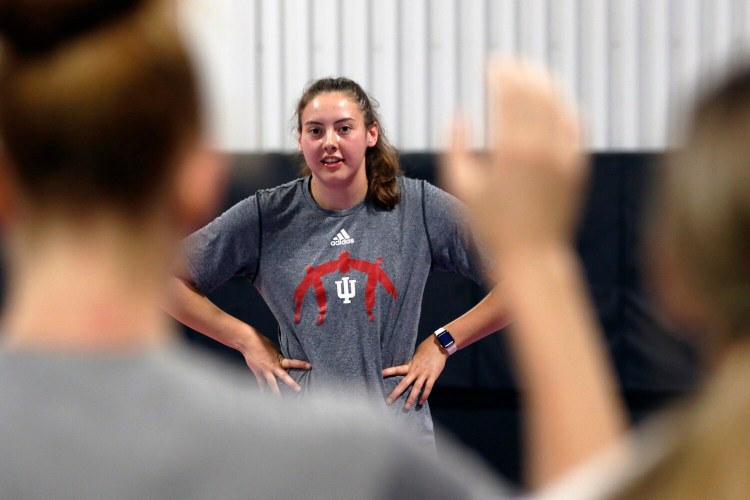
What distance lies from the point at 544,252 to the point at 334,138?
7.64ft

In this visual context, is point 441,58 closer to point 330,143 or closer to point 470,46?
point 470,46

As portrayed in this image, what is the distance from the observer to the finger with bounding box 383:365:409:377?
8.99 ft

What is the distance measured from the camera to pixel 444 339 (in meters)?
3.00

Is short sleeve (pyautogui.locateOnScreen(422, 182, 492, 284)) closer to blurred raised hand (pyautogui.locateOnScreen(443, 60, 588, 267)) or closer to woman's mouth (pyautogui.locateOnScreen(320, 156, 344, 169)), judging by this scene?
woman's mouth (pyautogui.locateOnScreen(320, 156, 344, 169))

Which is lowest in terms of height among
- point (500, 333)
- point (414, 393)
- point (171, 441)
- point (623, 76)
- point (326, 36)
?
point (500, 333)

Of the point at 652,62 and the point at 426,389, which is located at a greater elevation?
the point at 652,62

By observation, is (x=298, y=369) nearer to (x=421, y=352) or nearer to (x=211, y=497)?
(x=421, y=352)

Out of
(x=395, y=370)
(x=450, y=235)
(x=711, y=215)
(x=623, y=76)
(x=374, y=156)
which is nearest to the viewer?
(x=711, y=215)

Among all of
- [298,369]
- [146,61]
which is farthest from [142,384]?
[298,369]

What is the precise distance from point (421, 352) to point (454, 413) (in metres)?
1.45

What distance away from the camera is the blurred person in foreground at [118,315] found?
536 mm

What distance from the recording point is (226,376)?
1.93 feet

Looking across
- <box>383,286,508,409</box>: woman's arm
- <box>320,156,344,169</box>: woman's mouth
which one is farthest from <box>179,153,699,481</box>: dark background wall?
<box>320,156,344,169</box>: woman's mouth

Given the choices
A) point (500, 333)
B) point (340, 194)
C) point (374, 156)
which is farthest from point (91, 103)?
point (500, 333)
